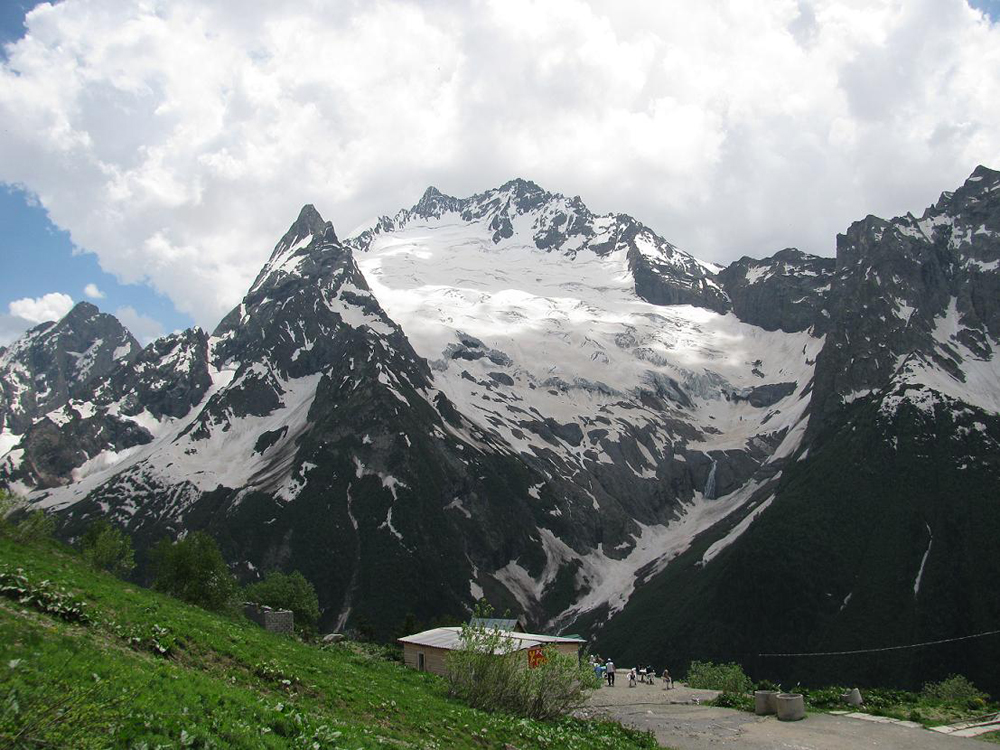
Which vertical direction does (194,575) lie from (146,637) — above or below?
below

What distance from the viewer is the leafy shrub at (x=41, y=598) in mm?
24172

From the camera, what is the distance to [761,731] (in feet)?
115

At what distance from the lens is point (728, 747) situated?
3180cm

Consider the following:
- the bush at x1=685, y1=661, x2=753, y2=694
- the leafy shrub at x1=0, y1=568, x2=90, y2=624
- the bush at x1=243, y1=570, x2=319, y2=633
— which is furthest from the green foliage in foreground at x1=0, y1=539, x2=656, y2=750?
the bush at x1=243, y1=570, x2=319, y2=633

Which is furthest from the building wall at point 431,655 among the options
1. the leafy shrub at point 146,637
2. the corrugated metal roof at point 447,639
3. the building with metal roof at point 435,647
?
the leafy shrub at point 146,637

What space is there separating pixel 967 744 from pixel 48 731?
1364 inches

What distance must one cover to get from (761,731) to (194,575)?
6981 cm

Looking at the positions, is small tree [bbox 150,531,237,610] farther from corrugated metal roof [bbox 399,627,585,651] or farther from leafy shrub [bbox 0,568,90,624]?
leafy shrub [bbox 0,568,90,624]

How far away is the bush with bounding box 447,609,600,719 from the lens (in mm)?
36562

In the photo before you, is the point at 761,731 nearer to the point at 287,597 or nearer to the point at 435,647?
the point at 435,647

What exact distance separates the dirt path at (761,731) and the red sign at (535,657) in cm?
516

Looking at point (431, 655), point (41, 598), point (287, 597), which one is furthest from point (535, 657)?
point (287, 597)

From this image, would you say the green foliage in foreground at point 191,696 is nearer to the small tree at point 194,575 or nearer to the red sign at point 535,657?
the red sign at point 535,657

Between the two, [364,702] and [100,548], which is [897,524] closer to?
[100,548]
